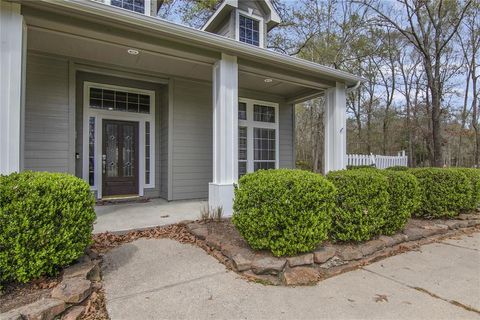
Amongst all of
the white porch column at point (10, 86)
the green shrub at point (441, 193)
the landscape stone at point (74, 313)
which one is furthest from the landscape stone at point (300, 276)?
the white porch column at point (10, 86)

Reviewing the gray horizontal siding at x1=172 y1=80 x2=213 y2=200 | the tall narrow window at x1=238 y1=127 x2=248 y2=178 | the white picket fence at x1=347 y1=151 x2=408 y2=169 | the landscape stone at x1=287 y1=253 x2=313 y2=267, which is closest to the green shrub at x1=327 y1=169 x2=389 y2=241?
the landscape stone at x1=287 y1=253 x2=313 y2=267

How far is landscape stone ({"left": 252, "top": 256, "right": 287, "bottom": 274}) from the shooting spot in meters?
3.01

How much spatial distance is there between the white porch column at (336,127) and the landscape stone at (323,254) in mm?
3961

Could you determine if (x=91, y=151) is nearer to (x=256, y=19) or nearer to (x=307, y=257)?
(x=307, y=257)

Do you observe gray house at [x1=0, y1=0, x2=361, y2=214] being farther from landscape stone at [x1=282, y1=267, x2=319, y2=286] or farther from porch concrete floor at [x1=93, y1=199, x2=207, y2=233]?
landscape stone at [x1=282, y1=267, x2=319, y2=286]

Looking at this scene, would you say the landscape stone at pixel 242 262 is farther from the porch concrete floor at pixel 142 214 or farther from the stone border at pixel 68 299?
the porch concrete floor at pixel 142 214

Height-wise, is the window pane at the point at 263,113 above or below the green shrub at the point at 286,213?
above

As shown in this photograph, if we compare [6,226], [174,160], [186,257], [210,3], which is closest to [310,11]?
[210,3]

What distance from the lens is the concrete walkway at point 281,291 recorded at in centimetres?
236

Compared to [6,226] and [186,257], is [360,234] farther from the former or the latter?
[6,226]

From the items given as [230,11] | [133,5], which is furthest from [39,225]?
[230,11]

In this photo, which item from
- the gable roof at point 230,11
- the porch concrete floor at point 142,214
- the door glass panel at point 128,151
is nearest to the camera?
the porch concrete floor at point 142,214

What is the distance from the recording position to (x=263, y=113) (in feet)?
28.4

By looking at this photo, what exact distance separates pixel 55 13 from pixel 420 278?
5.87 m
